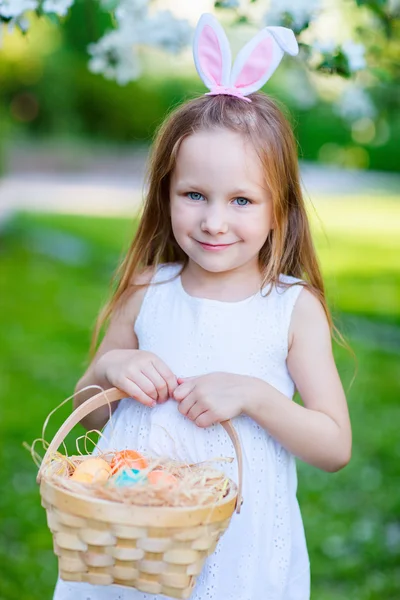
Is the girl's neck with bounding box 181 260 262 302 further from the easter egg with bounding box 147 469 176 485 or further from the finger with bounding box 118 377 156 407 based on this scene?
the easter egg with bounding box 147 469 176 485

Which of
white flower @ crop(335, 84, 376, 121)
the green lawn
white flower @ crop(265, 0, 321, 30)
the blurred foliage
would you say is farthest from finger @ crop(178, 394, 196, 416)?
the blurred foliage

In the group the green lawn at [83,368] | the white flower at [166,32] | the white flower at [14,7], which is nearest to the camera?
the white flower at [14,7]

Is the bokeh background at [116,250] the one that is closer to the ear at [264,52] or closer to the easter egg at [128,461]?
the ear at [264,52]

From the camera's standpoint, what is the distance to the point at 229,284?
2385 millimetres

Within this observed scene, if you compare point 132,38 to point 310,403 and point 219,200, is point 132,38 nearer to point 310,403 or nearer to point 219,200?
point 219,200

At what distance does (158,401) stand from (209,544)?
500 millimetres

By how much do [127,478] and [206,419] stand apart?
0.33 m

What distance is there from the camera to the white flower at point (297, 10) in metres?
2.64

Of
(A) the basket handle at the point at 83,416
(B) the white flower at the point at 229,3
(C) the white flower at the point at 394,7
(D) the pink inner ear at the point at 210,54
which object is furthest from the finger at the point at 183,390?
(C) the white flower at the point at 394,7

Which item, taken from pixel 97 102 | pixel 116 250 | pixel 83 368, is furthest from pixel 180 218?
pixel 97 102

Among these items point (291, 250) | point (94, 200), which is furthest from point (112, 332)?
point (94, 200)

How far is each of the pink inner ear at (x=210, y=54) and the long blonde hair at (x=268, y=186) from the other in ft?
0.19

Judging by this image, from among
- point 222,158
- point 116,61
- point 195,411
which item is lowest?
point 195,411

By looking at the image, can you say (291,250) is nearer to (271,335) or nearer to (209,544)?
(271,335)
